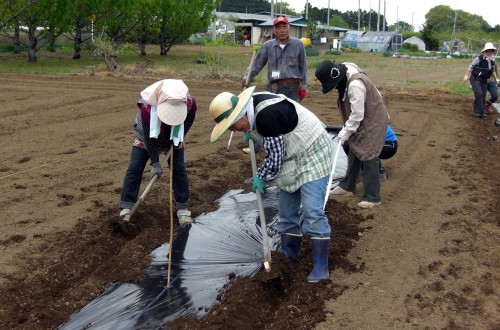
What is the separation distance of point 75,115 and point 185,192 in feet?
19.2

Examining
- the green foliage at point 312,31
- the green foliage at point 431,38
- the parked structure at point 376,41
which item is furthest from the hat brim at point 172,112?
the green foliage at point 431,38

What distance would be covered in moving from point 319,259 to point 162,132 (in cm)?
167

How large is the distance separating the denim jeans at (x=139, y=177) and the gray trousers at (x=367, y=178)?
6.13 ft

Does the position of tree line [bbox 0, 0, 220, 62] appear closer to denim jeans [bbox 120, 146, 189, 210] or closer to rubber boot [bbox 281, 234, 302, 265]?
denim jeans [bbox 120, 146, 189, 210]

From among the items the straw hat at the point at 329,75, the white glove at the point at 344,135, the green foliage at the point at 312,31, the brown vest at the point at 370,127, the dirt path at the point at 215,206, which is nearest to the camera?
the dirt path at the point at 215,206

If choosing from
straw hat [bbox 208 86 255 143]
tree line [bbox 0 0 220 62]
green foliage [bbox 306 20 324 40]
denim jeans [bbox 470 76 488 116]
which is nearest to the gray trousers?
straw hat [bbox 208 86 255 143]

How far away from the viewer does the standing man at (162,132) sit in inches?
163

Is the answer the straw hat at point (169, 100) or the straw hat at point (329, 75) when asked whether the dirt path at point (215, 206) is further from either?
the straw hat at point (329, 75)

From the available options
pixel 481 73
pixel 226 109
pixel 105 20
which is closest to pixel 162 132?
pixel 226 109

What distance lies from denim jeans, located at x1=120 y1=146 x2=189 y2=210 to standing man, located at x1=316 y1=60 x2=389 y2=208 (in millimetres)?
1513

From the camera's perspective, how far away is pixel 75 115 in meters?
10.1

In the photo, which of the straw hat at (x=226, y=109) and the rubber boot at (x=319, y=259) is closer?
the straw hat at (x=226, y=109)

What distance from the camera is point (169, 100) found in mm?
4105

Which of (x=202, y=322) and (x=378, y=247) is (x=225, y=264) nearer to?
(x=202, y=322)
